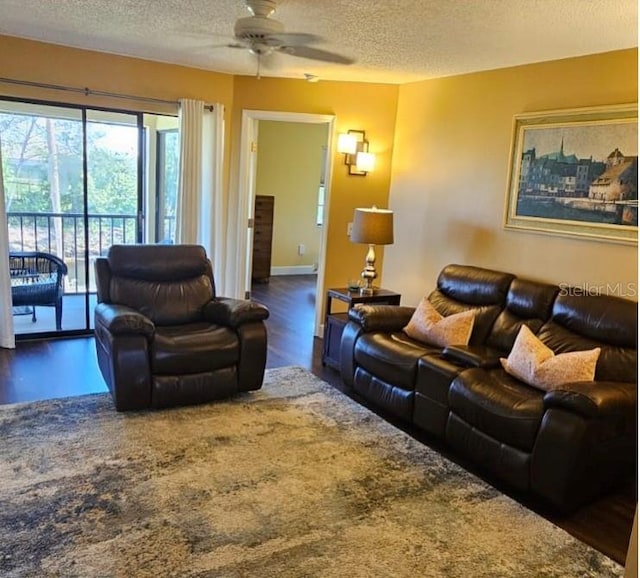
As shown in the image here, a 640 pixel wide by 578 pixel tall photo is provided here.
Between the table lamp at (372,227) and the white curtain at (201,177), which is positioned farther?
the white curtain at (201,177)

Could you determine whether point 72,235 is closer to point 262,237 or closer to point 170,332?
point 170,332

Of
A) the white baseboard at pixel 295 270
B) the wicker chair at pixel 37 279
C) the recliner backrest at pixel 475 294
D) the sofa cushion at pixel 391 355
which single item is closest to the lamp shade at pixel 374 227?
the recliner backrest at pixel 475 294

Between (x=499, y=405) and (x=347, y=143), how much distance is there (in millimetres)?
2982

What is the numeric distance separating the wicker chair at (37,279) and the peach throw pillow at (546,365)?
386 centimetres

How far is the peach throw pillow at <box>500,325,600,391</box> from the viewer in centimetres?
285

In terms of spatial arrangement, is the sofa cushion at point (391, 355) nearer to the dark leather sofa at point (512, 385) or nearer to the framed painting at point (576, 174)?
the dark leather sofa at point (512, 385)

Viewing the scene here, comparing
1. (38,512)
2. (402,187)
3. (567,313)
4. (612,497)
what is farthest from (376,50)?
(38,512)

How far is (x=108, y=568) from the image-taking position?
2.06 metres

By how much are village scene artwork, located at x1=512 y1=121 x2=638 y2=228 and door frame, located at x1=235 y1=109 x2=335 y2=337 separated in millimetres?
1762

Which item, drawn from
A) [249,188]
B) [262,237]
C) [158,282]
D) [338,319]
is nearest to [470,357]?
[338,319]

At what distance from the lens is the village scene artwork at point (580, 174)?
333cm

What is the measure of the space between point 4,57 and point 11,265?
1.66 metres

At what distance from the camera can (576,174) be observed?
3.61m

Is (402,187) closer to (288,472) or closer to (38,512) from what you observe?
(288,472)
